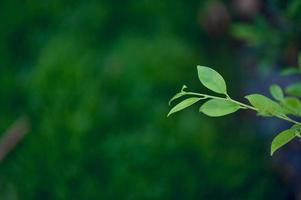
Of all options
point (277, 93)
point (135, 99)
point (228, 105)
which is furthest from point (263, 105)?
point (135, 99)

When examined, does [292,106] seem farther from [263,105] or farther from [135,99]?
[135,99]

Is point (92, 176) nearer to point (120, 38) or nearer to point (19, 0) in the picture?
point (120, 38)

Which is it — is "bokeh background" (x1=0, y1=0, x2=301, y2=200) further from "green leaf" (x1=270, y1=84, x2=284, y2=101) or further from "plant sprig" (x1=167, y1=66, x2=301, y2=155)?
"plant sprig" (x1=167, y1=66, x2=301, y2=155)

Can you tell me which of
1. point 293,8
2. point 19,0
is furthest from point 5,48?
point 293,8

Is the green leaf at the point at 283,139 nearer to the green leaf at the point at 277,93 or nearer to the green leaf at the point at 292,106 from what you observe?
the green leaf at the point at 292,106

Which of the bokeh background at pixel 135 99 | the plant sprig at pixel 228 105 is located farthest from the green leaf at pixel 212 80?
the bokeh background at pixel 135 99

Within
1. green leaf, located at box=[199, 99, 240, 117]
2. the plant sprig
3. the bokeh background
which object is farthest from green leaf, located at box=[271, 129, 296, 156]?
the bokeh background
